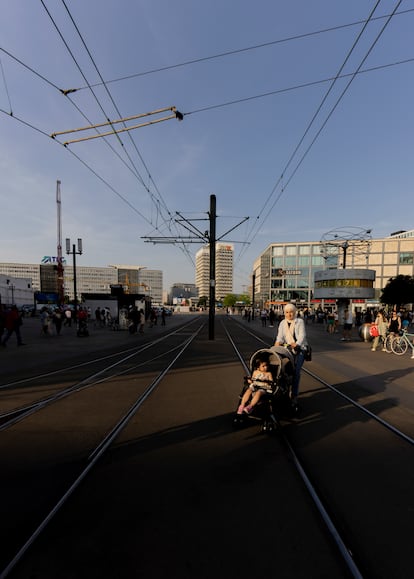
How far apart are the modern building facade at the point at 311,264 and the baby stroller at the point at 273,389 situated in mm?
68369

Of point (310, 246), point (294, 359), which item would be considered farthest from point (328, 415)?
point (310, 246)

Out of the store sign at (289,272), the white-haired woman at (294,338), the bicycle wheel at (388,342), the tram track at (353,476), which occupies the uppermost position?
the store sign at (289,272)

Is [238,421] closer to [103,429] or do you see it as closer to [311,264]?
[103,429]

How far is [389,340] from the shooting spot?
42.2 ft

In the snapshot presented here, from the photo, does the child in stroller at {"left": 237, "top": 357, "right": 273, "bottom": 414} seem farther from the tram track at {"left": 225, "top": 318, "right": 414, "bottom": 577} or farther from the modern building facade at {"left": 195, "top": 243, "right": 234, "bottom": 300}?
the modern building facade at {"left": 195, "top": 243, "right": 234, "bottom": 300}

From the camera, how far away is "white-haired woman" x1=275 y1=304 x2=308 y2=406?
5.07m

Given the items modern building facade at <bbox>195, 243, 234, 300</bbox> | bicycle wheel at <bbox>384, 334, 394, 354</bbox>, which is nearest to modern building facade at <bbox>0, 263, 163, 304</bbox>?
modern building facade at <bbox>195, 243, 234, 300</bbox>

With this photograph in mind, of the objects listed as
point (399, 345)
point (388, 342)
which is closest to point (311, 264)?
point (388, 342)

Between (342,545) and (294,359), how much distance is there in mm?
3150

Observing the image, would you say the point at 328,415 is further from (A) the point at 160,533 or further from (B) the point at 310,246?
(B) the point at 310,246

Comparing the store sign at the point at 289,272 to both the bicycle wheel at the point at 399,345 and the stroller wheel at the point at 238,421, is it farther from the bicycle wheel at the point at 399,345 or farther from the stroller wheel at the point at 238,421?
the stroller wheel at the point at 238,421

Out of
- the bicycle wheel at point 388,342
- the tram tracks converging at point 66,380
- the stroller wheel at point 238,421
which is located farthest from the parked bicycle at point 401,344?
the stroller wheel at point 238,421

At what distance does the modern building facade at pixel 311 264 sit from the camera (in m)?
72.7

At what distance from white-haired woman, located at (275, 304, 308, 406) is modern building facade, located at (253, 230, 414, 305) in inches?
2678
